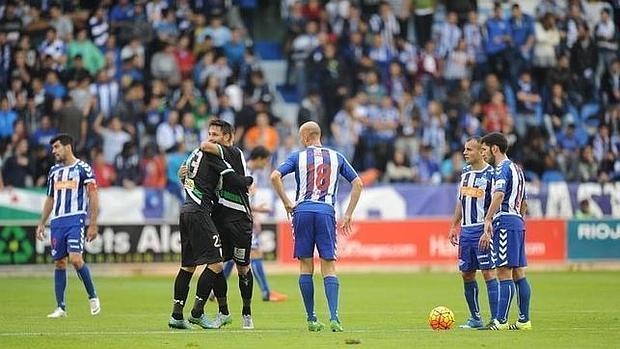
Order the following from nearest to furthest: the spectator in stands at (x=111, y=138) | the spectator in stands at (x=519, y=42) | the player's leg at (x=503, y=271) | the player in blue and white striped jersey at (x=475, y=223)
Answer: the player's leg at (x=503, y=271), the player in blue and white striped jersey at (x=475, y=223), the spectator in stands at (x=111, y=138), the spectator in stands at (x=519, y=42)

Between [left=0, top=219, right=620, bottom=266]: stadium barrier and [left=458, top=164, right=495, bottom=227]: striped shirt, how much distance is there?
12.2 metres

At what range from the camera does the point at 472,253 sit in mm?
15914

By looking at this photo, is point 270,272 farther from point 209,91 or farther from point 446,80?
point 446,80

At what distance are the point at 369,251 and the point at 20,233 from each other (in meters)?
7.66

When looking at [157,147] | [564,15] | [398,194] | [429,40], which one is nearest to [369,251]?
[398,194]

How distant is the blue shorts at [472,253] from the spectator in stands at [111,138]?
47.3ft

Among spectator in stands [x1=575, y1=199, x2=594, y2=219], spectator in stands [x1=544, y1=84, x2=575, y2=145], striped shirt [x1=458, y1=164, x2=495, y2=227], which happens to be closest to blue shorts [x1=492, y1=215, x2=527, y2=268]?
striped shirt [x1=458, y1=164, x2=495, y2=227]

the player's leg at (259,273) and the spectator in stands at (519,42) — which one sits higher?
the spectator in stands at (519,42)

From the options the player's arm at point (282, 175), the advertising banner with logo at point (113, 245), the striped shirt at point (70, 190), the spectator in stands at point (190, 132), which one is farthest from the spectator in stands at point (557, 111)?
the player's arm at point (282, 175)

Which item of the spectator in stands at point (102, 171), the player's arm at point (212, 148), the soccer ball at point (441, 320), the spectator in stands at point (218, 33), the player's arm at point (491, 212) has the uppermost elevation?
the spectator in stands at point (218, 33)

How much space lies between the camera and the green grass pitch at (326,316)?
45.8 feet

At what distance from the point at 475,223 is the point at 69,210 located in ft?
19.1

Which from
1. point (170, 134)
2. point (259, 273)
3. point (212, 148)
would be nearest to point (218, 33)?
point (170, 134)

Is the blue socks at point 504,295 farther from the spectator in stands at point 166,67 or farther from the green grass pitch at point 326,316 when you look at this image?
the spectator in stands at point 166,67
